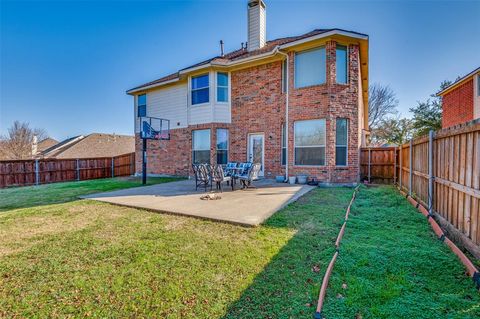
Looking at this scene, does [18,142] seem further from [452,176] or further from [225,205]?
[452,176]

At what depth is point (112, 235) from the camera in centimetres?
424

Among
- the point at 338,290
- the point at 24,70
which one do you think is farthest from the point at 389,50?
the point at 24,70

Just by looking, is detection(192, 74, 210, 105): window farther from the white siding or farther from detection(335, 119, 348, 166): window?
detection(335, 119, 348, 166): window

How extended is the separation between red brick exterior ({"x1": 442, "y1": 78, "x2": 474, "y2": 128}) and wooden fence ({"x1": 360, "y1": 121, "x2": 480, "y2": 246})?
32.1ft

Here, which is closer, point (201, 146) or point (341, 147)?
point (341, 147)

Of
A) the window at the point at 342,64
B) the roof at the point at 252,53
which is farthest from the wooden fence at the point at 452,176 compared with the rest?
the roof at the point at 252,53

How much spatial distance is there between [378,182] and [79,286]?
1172 centimetres

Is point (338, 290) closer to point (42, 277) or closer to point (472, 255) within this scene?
point (472, 255)

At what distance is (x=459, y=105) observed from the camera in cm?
1396

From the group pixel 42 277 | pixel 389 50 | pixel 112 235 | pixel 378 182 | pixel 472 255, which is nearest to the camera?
pixel 42 277

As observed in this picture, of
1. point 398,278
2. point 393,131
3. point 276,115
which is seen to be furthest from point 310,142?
point 393,131

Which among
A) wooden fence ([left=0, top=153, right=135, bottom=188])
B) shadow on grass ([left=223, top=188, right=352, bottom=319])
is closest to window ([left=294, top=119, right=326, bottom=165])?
shadow on grass ([left=223, top=188, right=352, bottom=319])

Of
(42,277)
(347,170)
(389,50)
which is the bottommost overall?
(42,277)

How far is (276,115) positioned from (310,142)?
6.85ft
